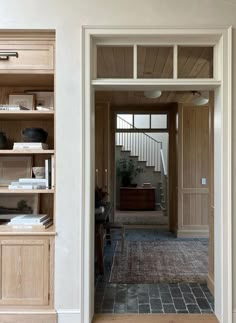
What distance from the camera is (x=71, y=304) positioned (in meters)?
2.76

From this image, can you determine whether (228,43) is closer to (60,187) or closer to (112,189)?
(60,187)

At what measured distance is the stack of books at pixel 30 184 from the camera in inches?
115

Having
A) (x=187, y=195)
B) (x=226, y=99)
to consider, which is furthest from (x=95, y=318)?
(x=187, y=195)

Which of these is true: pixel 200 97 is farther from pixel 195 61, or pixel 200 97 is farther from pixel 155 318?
pixel 155 318

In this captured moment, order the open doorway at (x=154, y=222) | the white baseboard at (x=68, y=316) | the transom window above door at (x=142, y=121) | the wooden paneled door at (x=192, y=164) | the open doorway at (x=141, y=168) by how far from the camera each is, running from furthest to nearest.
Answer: the transom window above door at (x=142, y=121), the open doorway at (x=141, y=168), the wooden paneled door at (x=192, y=164), the open doorway at (x=154, y=222), the white baseboard at (x=68, y=316)

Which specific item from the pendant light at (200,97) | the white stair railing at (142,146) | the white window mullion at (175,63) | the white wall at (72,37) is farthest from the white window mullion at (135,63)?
the white stair railing at (142,146)

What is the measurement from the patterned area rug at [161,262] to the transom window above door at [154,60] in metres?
2.46

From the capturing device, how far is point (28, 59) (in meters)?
2.87

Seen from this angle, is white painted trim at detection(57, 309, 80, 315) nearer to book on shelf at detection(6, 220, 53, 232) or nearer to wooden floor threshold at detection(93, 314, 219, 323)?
wooden floor threshold at detection(93, 314, 219, 323)

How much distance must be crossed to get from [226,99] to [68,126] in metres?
1.42

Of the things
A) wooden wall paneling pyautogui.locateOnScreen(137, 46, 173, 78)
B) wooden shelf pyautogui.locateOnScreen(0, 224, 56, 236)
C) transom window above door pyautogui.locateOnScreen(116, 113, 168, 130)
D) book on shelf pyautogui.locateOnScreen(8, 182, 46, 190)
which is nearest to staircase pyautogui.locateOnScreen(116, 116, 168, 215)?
transom window above door pyautogui.locateOnScreen(116, 113, 168, 130)

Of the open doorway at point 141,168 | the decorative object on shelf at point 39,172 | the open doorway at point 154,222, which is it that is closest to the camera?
the decorative object on shelf at point 39,172

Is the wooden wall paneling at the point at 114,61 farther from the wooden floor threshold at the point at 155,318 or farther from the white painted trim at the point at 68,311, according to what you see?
the wooden floor threshold at the point at 155,318

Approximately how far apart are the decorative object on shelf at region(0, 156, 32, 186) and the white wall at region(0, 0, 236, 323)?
609mm
